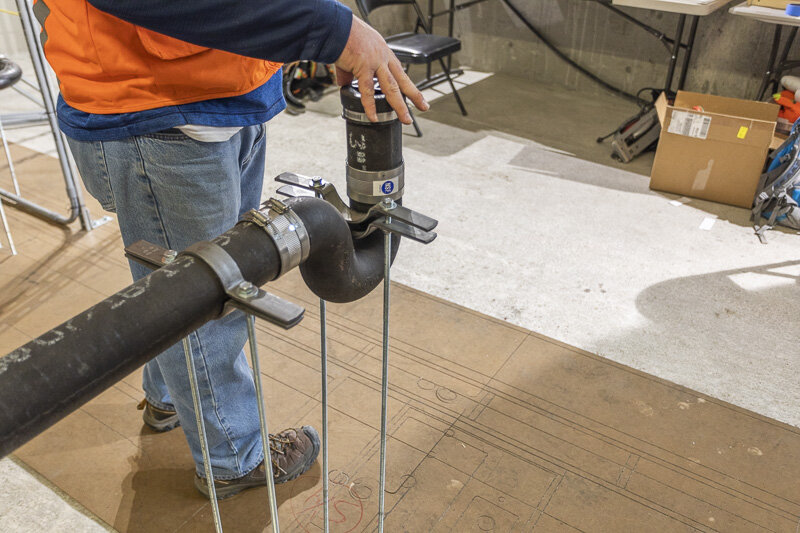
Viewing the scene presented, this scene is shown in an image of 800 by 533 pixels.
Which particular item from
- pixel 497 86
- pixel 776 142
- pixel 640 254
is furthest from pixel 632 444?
pixel 497 86

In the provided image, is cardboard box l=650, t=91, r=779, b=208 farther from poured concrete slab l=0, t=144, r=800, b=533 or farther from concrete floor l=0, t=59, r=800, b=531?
poured concrete slab l=0, t=144, r=800, b=533

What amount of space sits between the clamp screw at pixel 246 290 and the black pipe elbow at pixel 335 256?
167mm

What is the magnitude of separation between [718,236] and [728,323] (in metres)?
0.65

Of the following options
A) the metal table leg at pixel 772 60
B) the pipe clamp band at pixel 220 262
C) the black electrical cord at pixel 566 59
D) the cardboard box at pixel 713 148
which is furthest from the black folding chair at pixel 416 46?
the pipe clamp band at pixel 220 262

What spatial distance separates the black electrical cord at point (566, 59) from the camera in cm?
429

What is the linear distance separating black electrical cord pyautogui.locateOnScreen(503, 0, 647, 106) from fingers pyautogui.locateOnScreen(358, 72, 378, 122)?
3620mm

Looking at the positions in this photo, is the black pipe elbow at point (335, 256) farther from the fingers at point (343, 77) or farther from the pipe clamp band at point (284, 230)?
the fingers at point (343, 77)

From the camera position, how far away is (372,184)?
998 mm

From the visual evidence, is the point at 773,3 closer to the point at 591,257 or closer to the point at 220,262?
the point at 591,257

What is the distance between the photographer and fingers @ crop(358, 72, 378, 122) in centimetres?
93

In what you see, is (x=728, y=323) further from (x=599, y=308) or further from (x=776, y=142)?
(x=776, y=142)

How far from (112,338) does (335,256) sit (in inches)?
14.2

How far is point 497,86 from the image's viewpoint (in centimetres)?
455

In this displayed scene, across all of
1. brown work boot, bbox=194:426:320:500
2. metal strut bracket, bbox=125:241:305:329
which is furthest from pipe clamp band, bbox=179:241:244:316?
brown work boot, bbox=194:426:320:500
